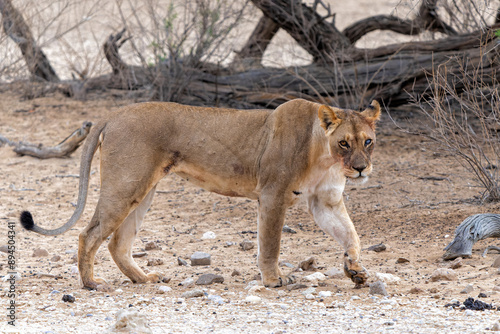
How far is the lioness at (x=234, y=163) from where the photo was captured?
5355 millimetres

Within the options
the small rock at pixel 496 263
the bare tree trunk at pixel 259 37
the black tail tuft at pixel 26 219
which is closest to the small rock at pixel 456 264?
the small rock at pixel 496 263

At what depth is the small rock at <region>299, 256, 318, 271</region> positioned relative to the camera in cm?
596

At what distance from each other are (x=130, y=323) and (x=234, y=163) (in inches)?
72.7

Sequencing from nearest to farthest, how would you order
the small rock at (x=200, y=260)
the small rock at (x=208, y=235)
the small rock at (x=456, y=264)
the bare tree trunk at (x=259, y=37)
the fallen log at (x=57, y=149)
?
the small rock at (x=456, y=264)
the small rock at (x=200, y=260)
the small rock at (x=208, y=235)
the fallen log at (x=57, y=149)
the bare tree trunk at (x=259, y=37)

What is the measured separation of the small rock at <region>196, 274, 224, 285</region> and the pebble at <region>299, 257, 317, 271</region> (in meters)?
0.79

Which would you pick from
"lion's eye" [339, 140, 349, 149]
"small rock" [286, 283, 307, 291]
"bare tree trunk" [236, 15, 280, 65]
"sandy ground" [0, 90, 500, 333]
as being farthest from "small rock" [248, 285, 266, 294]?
"bare tree trunk" [236, 15, 280, 65]

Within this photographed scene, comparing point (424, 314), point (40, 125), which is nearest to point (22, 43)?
point (40, 125)

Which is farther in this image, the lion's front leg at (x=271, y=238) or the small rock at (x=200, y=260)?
the small rock at (x=200, y=260)

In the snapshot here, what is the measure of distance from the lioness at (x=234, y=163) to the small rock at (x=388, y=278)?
9.4 inches

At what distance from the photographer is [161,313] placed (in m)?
4.67

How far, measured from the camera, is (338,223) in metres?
5.55

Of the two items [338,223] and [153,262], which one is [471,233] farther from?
[153,262]

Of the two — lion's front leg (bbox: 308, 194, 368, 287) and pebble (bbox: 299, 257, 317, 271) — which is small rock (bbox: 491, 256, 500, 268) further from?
pebble (bbox: 299, 257, 317, 271)

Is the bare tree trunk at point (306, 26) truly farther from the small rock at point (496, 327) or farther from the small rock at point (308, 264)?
the small rock at point (496, 327)
